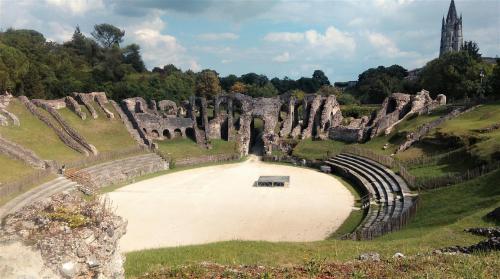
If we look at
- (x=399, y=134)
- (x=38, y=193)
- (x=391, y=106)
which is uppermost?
(x=391, y=106)

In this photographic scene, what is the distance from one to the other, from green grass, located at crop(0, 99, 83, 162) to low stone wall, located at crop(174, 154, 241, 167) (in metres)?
9.77

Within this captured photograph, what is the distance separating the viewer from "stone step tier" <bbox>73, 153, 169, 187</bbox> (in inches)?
1334

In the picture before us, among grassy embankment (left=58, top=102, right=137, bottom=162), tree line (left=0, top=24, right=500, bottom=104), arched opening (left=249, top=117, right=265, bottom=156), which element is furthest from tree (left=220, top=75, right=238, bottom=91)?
grassy embankment (left=58, top=102, right=137, bottom=162)

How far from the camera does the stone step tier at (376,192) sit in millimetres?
20844

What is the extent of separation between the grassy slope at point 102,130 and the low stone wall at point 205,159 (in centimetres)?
516

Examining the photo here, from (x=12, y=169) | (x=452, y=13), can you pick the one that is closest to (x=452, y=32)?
(x=452, y=13)

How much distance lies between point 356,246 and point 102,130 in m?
33.7

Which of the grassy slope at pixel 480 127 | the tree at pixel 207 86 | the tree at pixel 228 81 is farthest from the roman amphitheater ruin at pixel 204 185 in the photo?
→ the tree at pixel 228 81

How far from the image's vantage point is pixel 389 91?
73.4 metres

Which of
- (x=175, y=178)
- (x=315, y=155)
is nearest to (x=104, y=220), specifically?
(x=175, y=178)

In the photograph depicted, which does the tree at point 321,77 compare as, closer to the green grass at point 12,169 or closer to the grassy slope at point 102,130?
the grassy slope at point 102,130

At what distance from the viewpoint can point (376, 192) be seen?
28.3 m

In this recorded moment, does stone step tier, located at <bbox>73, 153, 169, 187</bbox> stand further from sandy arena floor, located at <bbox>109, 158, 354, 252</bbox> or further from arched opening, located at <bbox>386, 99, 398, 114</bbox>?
arched opening, located at <bbox>386, 99, 398, 114</bbox>

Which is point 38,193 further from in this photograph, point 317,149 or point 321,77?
point 321,77
